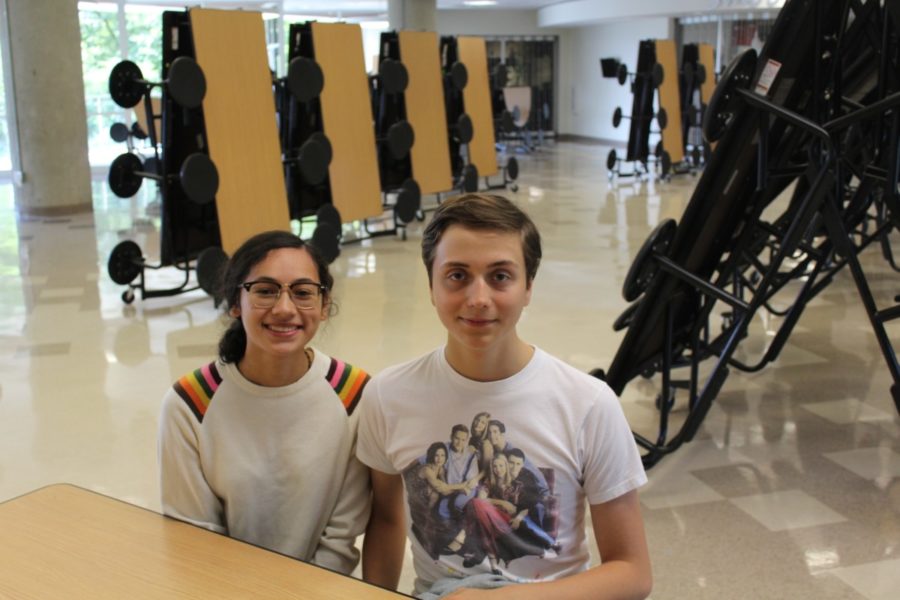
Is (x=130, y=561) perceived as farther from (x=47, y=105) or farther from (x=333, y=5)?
(x=333, y=5)

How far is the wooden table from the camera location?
1.31 meters

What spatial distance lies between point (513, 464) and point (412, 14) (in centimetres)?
1352

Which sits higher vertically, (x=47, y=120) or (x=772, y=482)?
(x=47, y=120)

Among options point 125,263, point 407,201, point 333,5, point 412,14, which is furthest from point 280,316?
point 333,5

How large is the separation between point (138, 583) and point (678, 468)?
8.75ft

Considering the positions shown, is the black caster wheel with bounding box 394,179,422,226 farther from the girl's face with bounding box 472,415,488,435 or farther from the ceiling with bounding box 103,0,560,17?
the ceiling with bounding box 103,0,560,17

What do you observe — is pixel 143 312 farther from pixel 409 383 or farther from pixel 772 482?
pixel 409 383

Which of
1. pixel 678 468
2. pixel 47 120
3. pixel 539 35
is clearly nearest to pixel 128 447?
pixel 678 468

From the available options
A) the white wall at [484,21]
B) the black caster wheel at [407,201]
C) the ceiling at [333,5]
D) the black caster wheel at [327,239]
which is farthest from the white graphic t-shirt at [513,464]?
the white wall at [484,21]

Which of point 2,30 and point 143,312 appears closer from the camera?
point 143,312

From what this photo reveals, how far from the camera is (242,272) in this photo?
183cm

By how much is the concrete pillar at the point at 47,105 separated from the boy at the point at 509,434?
9502 millimetres

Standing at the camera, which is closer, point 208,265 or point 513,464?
point 513,464

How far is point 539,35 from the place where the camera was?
23062mm
